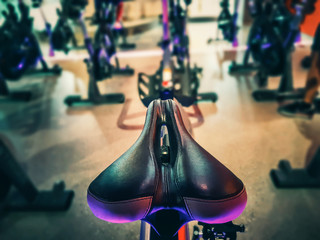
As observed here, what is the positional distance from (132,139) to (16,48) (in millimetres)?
3612

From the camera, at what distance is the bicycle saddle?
28.1 inches

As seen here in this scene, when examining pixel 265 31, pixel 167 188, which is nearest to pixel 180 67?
pixel 265 31

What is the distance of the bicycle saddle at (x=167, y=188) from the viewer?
714 millimetres

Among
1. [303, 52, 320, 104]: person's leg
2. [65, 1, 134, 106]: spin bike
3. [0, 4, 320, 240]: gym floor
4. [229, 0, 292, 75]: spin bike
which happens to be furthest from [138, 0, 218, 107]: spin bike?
[303, 52, 320, 104]: person's leg

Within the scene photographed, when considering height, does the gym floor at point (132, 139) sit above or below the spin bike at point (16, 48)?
below

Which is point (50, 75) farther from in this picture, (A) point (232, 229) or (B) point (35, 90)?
(A) point (232, 229)

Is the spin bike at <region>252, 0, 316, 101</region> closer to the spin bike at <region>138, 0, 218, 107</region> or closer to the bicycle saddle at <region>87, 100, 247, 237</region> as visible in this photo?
the spin bike at <region>138, 0, 218, 107</region>

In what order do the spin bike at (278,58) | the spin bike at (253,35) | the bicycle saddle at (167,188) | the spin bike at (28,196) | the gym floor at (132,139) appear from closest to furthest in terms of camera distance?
the bicycle saddle at (167,188) < the gym floor at (132,139) < the spin bike at (28,196) < the spin bike at (278,58) < the spin bike at (253,35)

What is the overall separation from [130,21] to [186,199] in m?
7.61

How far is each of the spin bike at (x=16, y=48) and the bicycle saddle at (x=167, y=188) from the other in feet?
11.4

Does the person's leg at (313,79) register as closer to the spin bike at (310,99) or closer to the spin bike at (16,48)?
the spin bike at (310,99)

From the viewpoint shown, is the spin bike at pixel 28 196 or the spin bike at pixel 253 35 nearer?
the spin bike at pixel 28 196

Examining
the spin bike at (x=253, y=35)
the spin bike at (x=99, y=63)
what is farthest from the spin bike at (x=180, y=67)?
the spin bike at (x=253, y=35)

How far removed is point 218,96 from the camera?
333 centimetres
